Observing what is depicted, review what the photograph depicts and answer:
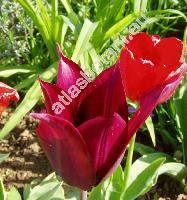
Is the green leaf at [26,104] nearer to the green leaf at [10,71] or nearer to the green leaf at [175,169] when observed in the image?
the green leaf at [10,71]

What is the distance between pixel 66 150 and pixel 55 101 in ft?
0.25

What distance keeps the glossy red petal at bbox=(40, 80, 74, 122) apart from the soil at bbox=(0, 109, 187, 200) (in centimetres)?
100

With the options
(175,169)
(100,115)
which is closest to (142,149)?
(175,169)

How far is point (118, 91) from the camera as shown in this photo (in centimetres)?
79

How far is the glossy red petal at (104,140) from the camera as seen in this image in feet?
2.34

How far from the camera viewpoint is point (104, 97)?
0.79 meters

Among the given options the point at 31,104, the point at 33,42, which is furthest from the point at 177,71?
the point at 33,42

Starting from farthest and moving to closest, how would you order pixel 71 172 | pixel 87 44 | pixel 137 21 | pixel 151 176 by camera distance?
1. pixel 137 21
2. pixel 87 44
3. pixel 151 176
4. pixel 71 172

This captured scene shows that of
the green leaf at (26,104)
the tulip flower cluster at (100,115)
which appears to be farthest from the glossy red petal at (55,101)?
the green leaf at (26,104)

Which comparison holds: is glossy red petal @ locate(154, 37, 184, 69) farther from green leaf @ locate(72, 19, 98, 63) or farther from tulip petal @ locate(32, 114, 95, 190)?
green leaf @ locate(72, 19, 98, 63)

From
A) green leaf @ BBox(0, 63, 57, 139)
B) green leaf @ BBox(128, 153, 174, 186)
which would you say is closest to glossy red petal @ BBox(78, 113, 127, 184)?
green leaf @ BBox(128, 153, 174, 186)

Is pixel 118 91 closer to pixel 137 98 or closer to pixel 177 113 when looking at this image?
pixel 137 98

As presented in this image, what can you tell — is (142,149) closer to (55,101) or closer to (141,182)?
(141,182)

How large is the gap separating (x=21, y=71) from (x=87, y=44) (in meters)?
0.27
